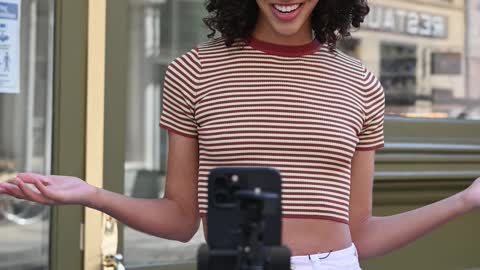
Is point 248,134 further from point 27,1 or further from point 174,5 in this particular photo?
point 174,5

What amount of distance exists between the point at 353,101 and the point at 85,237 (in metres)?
1.73

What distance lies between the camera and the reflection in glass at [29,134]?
11.0 ft

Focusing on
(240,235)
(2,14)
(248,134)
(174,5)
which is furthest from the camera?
(174,5)

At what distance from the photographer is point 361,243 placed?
6.50ft

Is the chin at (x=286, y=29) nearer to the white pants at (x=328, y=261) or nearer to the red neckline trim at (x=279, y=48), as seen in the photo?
the red neckline trim at (x=279, y=48)

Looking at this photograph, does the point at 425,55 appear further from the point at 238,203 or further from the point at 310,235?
the point at 238,203

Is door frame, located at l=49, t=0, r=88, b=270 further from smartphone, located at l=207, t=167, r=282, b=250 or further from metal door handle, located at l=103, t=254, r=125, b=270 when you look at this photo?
smartphone, located at l=207, t=167, r=282, b=250

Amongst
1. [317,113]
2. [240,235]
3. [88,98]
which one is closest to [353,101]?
[317,113]

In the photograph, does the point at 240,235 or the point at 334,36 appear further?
the point at 334,36

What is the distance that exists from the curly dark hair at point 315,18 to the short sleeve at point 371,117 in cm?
12

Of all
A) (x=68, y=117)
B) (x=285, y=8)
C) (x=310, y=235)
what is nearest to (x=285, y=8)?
(x=285, y=8)

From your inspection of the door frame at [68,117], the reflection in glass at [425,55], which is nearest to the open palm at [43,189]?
the door frame at [68,117]

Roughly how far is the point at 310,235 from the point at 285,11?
17.2 inches

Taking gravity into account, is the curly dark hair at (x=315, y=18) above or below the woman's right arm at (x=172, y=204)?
above
